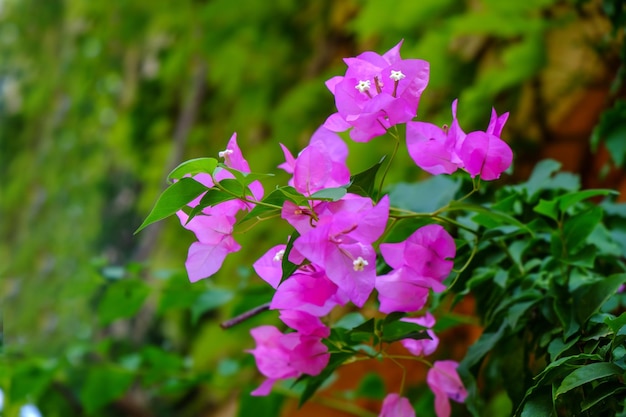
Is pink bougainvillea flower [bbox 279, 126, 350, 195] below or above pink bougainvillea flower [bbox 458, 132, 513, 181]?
above

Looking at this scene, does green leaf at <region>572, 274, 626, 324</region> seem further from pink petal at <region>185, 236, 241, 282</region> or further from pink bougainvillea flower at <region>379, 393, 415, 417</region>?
pink petal at <region>185, 236, 241, 282</region>

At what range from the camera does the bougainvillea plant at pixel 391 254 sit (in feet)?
1.31

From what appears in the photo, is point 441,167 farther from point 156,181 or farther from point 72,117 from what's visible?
point 72,117

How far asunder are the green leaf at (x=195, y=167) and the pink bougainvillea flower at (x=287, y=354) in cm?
14

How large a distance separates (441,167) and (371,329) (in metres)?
0.11

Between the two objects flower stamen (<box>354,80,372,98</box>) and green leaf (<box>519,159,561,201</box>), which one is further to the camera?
green leaf (<box>519,159,561,201</box>)

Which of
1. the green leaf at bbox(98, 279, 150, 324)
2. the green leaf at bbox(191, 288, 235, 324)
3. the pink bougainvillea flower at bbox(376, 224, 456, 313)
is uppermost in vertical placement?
the pink bougainvillea flower at bbox(376, 224, 456, 313)

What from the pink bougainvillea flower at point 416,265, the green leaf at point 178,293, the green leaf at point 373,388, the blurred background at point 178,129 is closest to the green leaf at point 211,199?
the pink bougainvillea flower at point 416,265

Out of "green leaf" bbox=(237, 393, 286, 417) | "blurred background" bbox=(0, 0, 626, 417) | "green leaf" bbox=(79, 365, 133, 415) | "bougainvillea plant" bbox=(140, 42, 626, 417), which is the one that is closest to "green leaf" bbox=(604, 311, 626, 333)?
"bougainvillea plant" bbox=(140, 42, 626, 417)

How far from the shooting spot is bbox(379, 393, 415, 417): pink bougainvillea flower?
1.65 feet

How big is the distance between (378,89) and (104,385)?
0.63 m

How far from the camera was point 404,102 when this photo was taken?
0.42 meters

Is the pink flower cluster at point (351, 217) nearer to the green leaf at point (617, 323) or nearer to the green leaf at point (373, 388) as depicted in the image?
the green leaf at point (617, 323)

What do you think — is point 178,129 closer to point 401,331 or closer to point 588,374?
point 401,331
